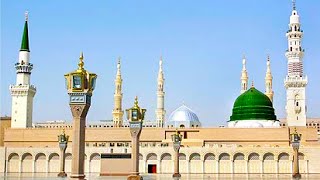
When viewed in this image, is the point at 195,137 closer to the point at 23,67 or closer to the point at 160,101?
the point at 160,101

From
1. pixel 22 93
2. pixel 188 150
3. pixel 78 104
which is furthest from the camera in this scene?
pixel 22 93

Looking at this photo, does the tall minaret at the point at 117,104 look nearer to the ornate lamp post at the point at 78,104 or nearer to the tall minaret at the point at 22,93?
the tall minaret at the point at 22,93

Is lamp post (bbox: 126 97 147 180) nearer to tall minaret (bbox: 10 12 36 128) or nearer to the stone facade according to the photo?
the stone facade

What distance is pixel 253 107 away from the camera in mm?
47156

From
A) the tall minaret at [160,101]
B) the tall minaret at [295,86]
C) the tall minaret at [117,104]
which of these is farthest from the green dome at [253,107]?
the tall minaret at [117,104]

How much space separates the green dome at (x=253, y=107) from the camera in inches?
1858

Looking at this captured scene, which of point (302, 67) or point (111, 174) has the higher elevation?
point (302, 67)

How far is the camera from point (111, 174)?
35.0 m

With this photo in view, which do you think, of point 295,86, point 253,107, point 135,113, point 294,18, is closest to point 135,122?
point 135,113

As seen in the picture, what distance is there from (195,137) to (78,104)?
32.7 m

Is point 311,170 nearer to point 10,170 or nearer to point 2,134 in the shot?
point 10,170

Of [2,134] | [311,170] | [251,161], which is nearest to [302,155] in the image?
[311,170]

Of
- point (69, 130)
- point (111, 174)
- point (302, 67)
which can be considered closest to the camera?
point (111, 174)

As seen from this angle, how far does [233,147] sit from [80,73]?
29.3 metres
